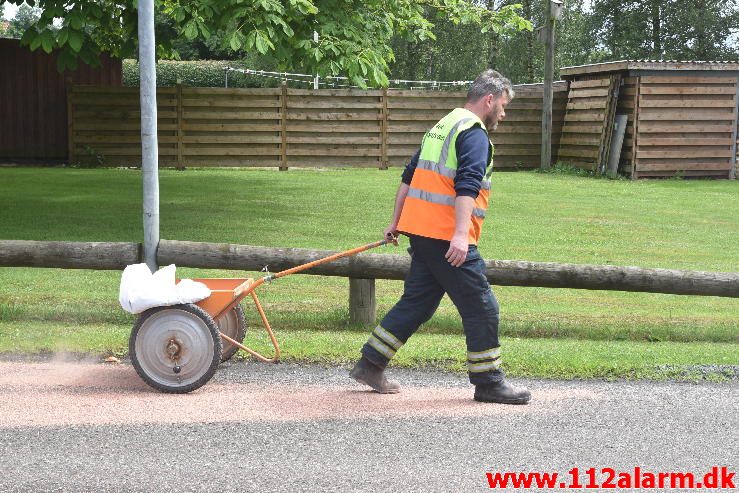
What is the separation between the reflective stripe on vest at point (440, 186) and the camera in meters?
6.11

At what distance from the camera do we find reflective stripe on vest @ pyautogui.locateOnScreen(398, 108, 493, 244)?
6.11 meters

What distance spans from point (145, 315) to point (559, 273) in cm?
325

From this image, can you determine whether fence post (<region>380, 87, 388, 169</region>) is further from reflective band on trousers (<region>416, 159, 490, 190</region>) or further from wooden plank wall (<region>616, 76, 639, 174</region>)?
reflective band on trousers (<region>416, 159, 490, 190</region>)

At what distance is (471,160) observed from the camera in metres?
5.98

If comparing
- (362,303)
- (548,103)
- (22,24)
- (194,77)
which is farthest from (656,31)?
(22,24)

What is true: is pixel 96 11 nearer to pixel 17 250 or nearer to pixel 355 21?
pixel 355 21

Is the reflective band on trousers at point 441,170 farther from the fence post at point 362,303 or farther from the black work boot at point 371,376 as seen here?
the fence post at point 362,303

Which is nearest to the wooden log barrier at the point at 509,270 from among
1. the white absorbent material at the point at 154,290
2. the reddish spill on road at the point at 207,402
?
the reddish spill on road at the point at 207,402

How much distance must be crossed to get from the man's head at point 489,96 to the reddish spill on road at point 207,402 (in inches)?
61.8

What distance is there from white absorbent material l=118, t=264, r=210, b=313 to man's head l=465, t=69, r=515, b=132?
1.89 m

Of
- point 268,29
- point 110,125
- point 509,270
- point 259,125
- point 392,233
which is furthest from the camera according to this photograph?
point 259,125

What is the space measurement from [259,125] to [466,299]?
1937cm

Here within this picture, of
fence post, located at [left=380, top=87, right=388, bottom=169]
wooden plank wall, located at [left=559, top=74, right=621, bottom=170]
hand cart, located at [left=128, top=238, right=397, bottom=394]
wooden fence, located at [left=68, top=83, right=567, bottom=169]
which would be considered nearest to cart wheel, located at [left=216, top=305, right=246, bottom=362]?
hand cart, located at [left=128, top=238, right=397, bottom=394]

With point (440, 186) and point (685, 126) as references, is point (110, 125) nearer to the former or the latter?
point (685, 126)
